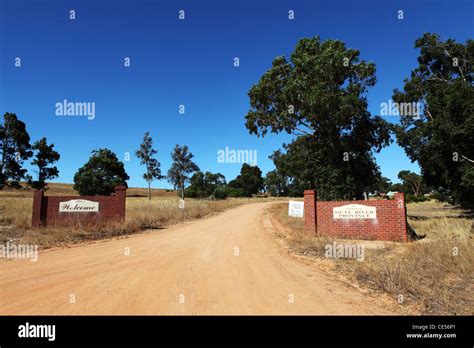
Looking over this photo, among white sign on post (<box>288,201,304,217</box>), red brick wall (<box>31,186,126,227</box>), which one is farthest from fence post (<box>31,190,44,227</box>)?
white sign on post (<box>288,201,304,217</box>)

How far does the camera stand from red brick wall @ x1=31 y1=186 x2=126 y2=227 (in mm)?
15336

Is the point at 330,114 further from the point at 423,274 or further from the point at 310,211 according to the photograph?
the point at 423,274

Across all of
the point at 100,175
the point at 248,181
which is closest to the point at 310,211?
the point at 100,175

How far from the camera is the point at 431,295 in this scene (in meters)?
5.75

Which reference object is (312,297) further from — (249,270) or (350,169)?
(350,169)

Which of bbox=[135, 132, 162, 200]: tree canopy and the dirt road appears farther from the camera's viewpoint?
bbox=[135, 132, 162, 200]: tree canopy

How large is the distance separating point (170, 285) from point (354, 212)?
10.2m

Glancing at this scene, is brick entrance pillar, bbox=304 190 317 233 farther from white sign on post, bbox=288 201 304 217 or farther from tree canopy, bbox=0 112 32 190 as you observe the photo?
tree canopy, bbox=0 112 32 190

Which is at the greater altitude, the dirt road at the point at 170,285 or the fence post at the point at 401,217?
the fence post at the point at 401,217

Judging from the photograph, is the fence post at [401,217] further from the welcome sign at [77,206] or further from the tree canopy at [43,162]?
the tree canopy at [43,162]

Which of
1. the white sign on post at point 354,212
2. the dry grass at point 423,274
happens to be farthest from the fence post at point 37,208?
the white sign on post at point 354,212

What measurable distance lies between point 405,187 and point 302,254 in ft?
346

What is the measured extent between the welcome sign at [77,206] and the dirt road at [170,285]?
607cm

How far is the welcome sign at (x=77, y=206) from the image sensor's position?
51.8ft
